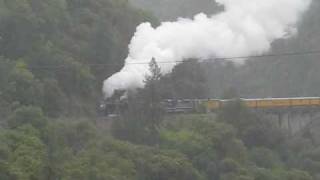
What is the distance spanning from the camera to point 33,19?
33.7 m

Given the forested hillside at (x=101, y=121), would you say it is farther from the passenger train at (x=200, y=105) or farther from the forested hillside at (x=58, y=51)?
the passenger train at (x=200, y=105)

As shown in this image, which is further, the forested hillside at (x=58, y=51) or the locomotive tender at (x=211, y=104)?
the locomotive tender at (x=211, y=104)

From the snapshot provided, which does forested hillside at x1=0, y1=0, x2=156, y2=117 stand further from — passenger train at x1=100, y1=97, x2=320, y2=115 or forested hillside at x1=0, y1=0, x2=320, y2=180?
passenger train at x1=100, y1=97, x2=320, y2=115

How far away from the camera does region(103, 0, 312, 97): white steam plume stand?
130ft

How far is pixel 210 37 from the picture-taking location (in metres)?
44.8

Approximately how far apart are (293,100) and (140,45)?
8.54 meters

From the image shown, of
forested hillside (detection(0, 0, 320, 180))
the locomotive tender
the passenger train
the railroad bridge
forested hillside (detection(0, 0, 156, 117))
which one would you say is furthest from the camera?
the railroad bridge

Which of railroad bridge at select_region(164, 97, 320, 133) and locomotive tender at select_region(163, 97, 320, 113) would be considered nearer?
locomotive tender at select_region(163, 97, 320, 113)

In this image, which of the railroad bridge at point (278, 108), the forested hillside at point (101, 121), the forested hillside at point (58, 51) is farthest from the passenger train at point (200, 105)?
the forested hillside at point (58, 51)

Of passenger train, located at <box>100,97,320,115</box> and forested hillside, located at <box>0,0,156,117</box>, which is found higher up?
forested hillside, located at <box>0,0,156,117</box>

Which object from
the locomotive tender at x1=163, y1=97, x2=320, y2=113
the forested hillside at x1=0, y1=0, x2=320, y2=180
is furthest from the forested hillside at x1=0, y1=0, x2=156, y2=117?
the locomotive tender at x1=163, y1=97, x2=320, y2=113

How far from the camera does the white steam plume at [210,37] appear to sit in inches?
1560

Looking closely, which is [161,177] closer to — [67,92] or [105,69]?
[67,92]

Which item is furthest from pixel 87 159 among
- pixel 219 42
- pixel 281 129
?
pixel 219 42
